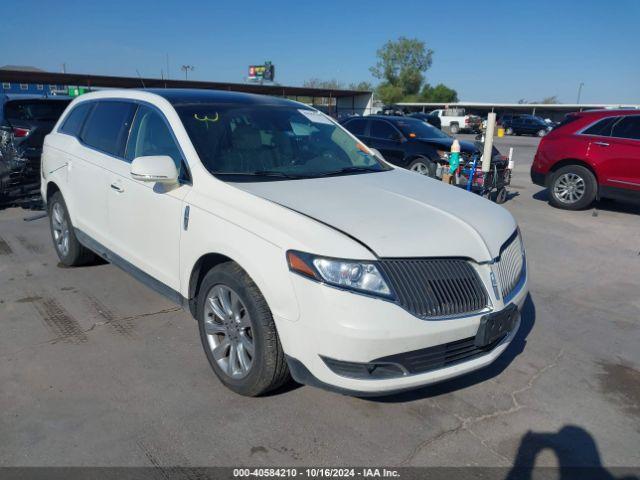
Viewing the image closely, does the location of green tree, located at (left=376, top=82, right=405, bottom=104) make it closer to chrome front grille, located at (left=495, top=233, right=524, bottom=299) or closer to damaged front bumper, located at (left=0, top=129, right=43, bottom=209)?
damaged front bumper, located at (left=0, top=129, right=43, bottom=209)

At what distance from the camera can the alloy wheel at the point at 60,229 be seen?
514 cm

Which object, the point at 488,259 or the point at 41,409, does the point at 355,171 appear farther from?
the point at 41,409

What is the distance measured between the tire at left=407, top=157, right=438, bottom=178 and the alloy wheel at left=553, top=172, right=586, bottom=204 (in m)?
2.39

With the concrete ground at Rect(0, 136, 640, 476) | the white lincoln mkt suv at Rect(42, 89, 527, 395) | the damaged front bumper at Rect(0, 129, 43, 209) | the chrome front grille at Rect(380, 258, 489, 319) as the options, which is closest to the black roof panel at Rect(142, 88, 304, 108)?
the white lincoln mkt suv at Rect(42, 89, 527, 395)

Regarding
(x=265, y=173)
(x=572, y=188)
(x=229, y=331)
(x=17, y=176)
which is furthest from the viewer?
(x=572, y=188)

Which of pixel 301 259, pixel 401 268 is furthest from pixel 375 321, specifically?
pixel 301 259

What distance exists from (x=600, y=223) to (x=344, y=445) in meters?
7.21

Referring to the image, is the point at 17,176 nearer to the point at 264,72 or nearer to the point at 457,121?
the point at 457,121

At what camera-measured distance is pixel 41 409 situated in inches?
114

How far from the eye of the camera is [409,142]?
36.3 feet

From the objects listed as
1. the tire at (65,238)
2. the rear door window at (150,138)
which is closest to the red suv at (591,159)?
the rear door window at (150,138)

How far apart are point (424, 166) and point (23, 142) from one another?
757cm

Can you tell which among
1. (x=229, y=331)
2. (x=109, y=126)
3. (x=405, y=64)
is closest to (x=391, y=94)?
(x=405, y=64)

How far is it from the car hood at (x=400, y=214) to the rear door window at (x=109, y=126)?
1.56 m
